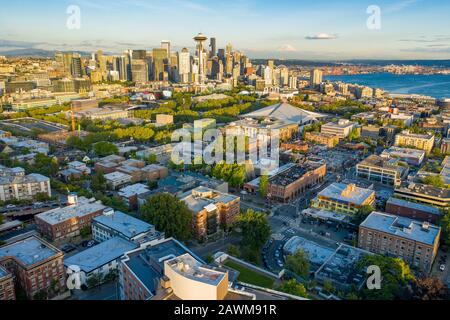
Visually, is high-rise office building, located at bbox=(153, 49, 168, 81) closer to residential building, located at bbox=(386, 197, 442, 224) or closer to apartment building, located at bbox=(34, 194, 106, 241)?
apartment building, located at bbox=(34, 194, 106, 241)

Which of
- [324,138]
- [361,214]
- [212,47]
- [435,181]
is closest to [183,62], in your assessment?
[212,47]

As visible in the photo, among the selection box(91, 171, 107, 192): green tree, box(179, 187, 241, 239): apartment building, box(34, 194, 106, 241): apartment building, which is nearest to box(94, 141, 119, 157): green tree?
box(91, 171, 107, 192): green tree

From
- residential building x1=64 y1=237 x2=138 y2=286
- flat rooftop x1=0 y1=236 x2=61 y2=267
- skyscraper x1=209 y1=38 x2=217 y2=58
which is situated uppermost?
skyscraper x1=209 y1=38 x2=217 y2=58

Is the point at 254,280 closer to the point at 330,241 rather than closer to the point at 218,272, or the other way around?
the point at 218,272

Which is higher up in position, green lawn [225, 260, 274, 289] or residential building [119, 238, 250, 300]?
residential building [119, 238, 250, 300]

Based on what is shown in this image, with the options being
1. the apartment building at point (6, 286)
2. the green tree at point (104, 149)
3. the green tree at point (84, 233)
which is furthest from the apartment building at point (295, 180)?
the green tree at point (104, 149)

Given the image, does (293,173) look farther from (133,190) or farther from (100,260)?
(100,260)

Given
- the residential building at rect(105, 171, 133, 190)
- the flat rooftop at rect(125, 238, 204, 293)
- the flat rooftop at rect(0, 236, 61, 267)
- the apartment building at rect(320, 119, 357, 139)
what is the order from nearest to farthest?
the flat rooftop at rect(125, 238, 204, 293), the flat rooftop at rect(0, 236, 61, 267), the residential building at rect(105, 171, 133, 190), the apartment building at rect(320, 119, 357, 139)
